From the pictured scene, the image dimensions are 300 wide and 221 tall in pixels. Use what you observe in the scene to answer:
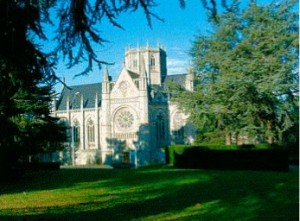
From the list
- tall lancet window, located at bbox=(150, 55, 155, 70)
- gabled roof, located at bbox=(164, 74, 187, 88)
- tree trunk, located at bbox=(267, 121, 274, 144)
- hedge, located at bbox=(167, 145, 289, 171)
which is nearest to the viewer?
hedge, located at bbox=(167, 145, 289, 171)

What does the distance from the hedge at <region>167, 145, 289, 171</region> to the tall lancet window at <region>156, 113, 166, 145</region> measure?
3611 cm

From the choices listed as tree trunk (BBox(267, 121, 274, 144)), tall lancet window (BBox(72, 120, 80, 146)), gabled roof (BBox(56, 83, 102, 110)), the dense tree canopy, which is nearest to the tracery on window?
gabled roof (BBox(56, 83, 102, 110))

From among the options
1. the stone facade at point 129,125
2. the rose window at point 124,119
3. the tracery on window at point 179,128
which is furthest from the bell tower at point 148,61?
the tracery on window at point 179,128

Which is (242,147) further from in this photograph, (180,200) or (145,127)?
(145,127)

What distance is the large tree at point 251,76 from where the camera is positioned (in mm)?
29359

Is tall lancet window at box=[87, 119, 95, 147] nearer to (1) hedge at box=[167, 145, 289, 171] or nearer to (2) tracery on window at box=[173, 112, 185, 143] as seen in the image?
(2) tracery on window at box=[173, 112, 185, 143]

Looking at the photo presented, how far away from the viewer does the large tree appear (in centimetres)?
2936

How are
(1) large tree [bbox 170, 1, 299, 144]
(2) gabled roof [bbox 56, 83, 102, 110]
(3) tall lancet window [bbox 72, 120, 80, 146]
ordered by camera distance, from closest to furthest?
(1) large tree [bbox 170, 1, 299, 144] → (3) tall lancet window [bbox 72, 120, 80, 146] → (2) gabled roof [bbox 56, 83, 102, 110]

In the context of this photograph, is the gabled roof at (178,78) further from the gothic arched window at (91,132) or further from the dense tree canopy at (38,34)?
the dense tree canopy at (38,34)

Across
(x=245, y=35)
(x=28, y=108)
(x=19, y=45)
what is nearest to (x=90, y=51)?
(x=19, y=45)

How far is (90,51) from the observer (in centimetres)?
716

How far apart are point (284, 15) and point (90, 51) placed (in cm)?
2751

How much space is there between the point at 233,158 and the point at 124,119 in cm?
4248

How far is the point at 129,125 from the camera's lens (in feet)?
229
